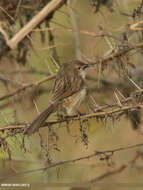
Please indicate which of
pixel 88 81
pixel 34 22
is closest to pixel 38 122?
pixel 34 22

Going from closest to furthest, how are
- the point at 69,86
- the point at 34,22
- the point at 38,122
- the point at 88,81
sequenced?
the point at 38,122 < the point at 69,86 < the point at 34,22 < the point at 88,81

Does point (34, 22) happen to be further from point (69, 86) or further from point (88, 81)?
point (88, 81)

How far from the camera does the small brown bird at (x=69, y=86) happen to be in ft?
15.3

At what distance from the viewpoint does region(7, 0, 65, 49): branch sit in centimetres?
552

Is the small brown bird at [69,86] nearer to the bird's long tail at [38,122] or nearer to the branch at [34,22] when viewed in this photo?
the bird's long tail at [38,122]

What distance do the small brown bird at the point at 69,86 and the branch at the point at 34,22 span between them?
69cm

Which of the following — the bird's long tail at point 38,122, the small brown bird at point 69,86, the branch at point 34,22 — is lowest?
the bird's long tail at point 38,122

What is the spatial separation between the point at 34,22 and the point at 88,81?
5.77 ft

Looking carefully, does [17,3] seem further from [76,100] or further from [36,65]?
[76,100]

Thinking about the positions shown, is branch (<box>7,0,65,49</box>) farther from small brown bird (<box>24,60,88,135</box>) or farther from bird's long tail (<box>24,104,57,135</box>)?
bird's long tail (<box>24,104,57,135</box>)

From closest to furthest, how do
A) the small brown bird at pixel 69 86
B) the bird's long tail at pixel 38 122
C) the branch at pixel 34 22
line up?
the bird's long tail at pixel 38 122 → the small brown bird at pixel 69 86 → the branch at pixel 34 22

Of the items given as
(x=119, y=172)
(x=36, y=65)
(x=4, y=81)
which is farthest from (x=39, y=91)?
(x=119, y=172)

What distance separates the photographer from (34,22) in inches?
220

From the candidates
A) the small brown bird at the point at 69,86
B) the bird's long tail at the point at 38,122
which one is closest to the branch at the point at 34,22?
the small brown bird at the point at 69,86
